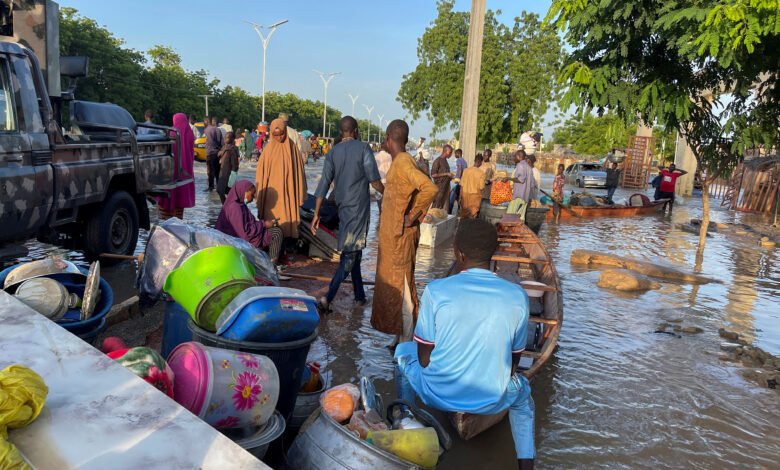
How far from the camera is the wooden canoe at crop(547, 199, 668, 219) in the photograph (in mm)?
17031

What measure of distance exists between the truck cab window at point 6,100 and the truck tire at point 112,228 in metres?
1.58

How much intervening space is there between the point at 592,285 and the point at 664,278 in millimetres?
1709

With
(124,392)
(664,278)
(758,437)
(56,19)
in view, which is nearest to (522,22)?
(664,278)

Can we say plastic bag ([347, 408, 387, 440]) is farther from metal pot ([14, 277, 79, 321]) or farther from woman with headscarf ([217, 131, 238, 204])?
woman with headscarf ([217, 131, 238, 204])

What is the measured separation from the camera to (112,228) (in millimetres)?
6629

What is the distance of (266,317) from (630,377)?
364 cm

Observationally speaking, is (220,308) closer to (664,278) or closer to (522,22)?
(664,278)

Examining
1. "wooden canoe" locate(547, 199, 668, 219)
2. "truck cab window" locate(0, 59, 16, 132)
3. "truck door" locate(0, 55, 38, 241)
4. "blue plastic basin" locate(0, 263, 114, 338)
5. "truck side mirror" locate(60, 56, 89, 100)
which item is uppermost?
"truck side mirror" locate(60, 56, 89, 100)

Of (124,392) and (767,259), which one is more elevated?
(124,392)

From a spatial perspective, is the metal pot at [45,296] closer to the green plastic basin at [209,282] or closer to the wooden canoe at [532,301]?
the green plastic basin at [209,282]

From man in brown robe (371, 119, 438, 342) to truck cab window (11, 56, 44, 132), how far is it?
3.36m

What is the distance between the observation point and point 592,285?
8.55 meters

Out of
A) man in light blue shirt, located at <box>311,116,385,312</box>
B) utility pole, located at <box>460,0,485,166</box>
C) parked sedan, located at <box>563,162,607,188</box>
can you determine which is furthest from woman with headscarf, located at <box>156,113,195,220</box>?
parked sedan, located at <box>563,162,607,188</box>

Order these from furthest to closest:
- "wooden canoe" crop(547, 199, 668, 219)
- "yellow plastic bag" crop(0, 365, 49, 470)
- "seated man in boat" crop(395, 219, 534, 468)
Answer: "wooden canoe" crop(547, 199, 668, 219), "seated man in boat" crop(395, 219, 534, 468), "yellow plastic bag" crop(0, 365, 49, 470)
